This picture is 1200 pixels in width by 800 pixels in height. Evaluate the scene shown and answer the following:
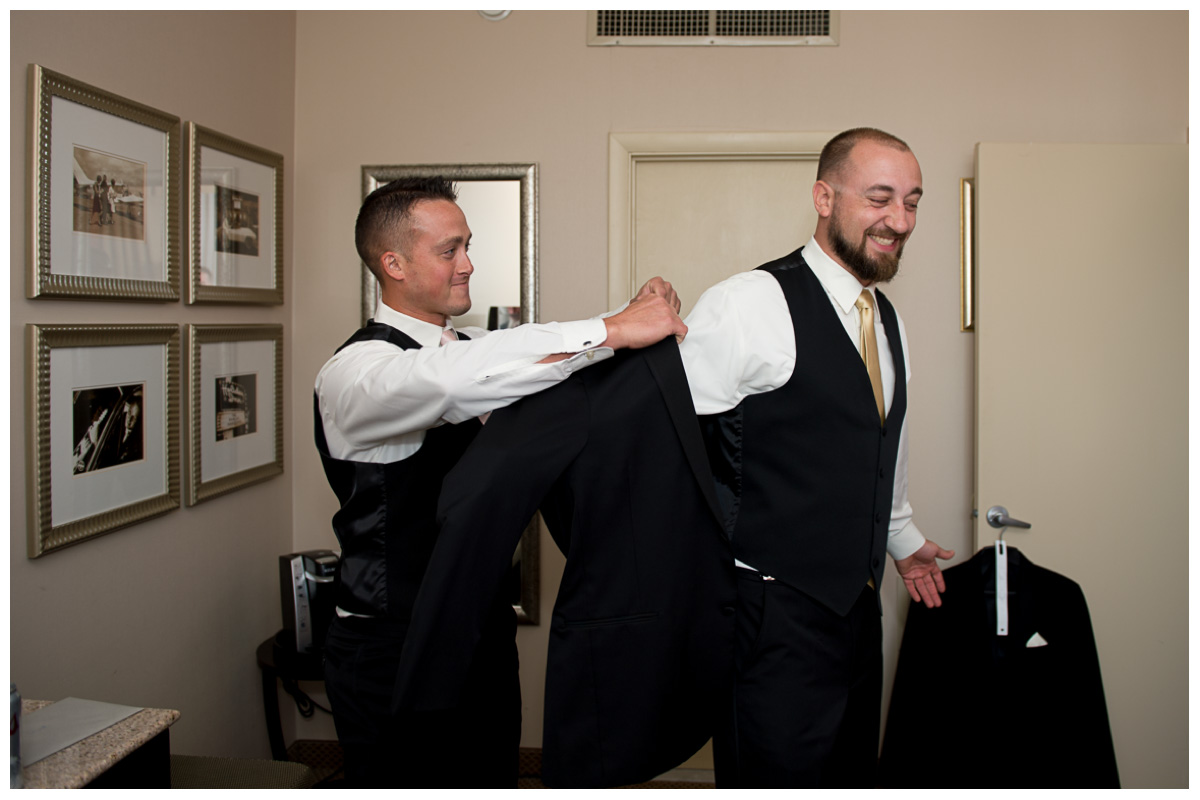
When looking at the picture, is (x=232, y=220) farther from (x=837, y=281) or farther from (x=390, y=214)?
(x=837, y=281)

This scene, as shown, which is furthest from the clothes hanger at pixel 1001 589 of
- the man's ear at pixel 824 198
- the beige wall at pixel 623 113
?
the man's ear at pixel 824 198

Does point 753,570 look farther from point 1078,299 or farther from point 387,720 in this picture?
point 1078,299

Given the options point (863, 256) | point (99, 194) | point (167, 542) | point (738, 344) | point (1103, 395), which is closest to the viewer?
point (738, 344)

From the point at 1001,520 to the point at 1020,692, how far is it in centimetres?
45

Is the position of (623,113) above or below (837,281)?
above

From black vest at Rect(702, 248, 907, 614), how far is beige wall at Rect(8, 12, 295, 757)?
1.34 meters

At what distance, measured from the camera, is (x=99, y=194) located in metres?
1.82

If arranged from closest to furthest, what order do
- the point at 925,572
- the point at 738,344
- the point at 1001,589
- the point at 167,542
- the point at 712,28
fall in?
the point at 738,344 < the point at 925,572 < the point at 167,542 < the point at 1001,589 < the point at 712,28

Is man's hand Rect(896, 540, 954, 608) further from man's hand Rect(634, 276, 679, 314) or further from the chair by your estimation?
A: the chair

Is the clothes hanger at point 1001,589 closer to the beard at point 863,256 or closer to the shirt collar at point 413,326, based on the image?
the beard at point 863,256

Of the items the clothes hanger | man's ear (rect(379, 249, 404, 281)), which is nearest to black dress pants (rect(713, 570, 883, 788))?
man's ear (rect(379, 249, 404, 281))

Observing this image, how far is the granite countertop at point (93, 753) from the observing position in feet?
4.02

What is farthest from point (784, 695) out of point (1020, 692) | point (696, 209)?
point (696, 209)

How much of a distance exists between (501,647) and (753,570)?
23.0 inches
